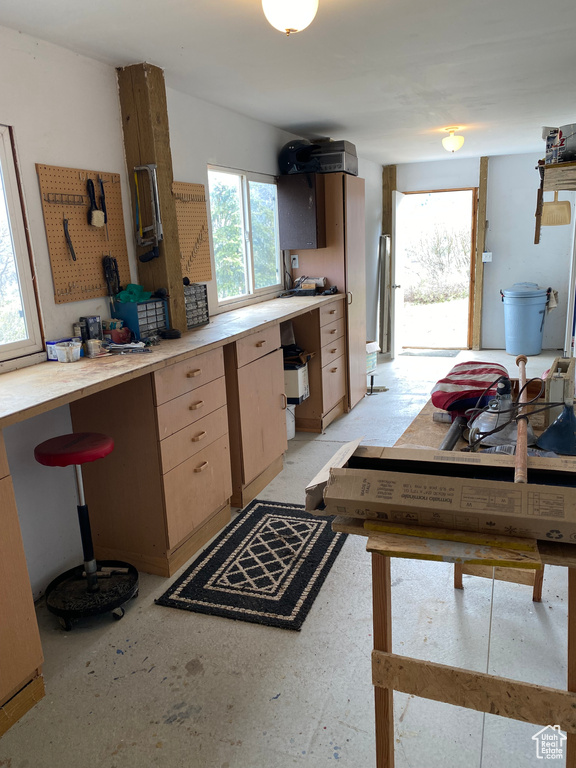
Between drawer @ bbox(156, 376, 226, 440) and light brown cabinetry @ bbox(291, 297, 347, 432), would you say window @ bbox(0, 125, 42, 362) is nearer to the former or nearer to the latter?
drawer @ bbox(156, 376, 226, 440)

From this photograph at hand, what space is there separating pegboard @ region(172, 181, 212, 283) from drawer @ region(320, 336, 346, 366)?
1153mm

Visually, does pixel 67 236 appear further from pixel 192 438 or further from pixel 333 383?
pixel 333 383

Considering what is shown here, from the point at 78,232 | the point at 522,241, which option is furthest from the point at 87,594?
the point at 522,241

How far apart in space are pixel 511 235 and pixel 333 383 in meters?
4.03

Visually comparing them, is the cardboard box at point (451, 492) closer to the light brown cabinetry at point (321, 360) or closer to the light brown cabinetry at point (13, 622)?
the light brown cabinetry at point (13, 622)

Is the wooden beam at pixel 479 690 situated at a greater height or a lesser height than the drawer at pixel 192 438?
lesser

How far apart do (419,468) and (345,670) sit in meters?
1.04

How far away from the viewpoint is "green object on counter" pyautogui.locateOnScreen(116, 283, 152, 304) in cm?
290

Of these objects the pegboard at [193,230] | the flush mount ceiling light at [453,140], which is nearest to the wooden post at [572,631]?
the pegboard at [193,230]

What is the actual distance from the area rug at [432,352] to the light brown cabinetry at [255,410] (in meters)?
4.08

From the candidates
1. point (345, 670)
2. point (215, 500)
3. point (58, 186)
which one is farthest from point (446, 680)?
point (58, 186)

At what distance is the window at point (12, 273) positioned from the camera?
2.34m

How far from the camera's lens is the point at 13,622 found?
5.91ft

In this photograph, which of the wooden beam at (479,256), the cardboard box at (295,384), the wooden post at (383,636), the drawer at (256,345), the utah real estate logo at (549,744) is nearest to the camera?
the wooden post at (383,636)
